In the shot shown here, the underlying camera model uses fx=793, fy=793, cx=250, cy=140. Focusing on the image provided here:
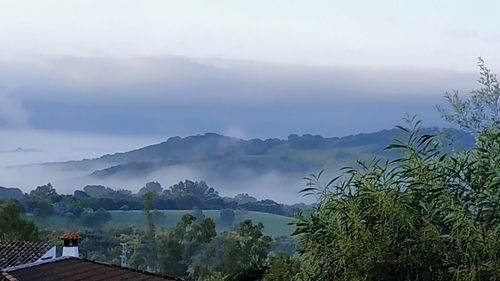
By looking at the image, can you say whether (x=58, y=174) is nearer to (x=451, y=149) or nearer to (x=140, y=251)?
(x=140, y=251)

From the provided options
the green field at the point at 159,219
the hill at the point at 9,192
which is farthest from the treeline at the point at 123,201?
the hill at the point at 9,192

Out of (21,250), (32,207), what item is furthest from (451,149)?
(32,207)

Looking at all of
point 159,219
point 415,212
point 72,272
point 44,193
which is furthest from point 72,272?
point 44,193

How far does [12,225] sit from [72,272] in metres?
17.1

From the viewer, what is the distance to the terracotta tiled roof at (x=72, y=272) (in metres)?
12.7

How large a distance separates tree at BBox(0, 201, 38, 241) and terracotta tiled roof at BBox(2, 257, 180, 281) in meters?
15.1

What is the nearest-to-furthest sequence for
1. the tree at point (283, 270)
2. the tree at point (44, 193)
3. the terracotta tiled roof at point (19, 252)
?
the tree at point (283, 270) → the terracotta tiled roof at point (19, 252) → the tree at point (44, 193)

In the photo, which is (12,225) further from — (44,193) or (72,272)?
(44,193)

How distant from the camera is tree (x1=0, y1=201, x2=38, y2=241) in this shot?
28.8 meters

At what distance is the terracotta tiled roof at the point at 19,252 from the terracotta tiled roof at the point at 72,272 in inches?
182

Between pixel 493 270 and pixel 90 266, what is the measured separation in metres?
10.2

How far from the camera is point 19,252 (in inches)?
772

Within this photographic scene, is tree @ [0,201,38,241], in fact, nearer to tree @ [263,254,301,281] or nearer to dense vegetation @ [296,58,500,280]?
tree @ [263,254,301,281]

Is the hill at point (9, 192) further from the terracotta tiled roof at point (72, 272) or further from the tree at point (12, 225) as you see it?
the terracotta tiled roof at point (72, 272)
